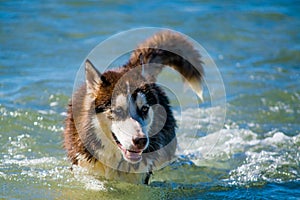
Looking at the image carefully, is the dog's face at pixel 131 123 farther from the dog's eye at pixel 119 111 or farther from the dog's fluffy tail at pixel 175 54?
the dog's fluffy tail at pixel 175 54

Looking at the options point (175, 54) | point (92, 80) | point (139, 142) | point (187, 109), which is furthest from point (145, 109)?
point (187, 109)

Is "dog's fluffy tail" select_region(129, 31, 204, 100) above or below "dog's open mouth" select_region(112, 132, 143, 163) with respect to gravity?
above

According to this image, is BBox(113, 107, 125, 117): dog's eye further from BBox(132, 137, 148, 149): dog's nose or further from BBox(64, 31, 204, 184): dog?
BBox(132, 137, 148, 149): dog's nose

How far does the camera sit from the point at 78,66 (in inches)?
421

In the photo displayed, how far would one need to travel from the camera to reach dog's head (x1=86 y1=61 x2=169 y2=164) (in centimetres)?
559

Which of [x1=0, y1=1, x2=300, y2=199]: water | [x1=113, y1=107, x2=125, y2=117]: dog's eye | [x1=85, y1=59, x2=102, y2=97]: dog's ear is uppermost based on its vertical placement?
[x1=85, y1=59, x2=102, y2=97]: dog's ear

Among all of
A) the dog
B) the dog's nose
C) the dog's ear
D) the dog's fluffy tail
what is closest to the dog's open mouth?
the dog

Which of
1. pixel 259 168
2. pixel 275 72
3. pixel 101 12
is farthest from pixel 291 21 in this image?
pixel 259 168

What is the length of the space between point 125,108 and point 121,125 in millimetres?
172

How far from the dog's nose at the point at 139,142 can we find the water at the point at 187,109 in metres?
0.70

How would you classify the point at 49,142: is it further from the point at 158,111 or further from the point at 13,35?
the point at 13,35

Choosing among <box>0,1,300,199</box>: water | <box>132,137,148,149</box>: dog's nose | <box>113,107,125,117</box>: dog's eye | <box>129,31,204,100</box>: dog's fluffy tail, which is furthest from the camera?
<box>129,31,204,100</box>: dog's fluffy tail

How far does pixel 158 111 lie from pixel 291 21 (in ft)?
29.5

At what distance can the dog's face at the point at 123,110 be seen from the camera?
5.58m
